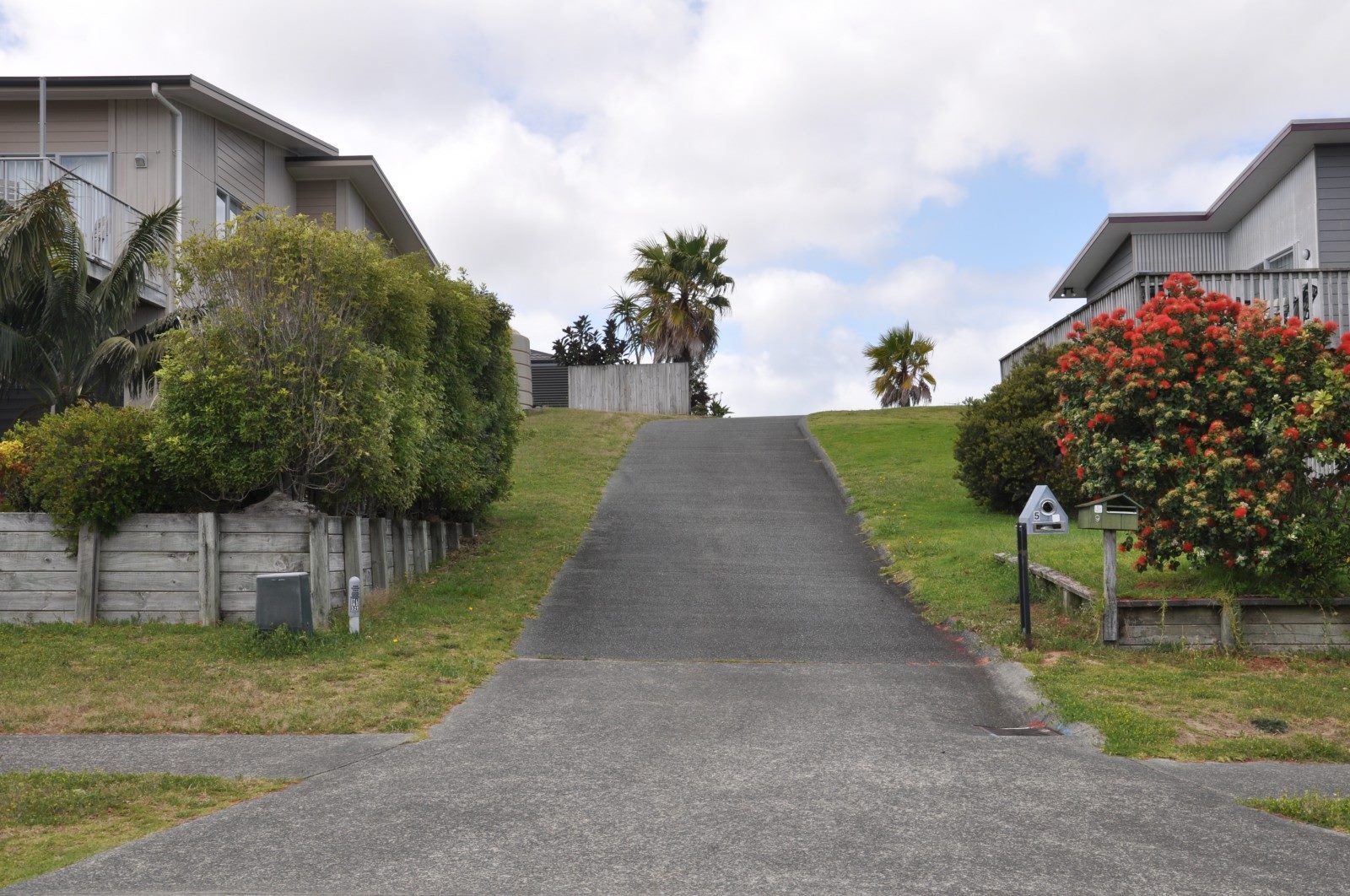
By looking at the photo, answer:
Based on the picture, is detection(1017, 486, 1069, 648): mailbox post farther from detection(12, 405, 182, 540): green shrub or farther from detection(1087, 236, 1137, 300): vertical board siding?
detection(1087, 236, 1137, 300): vertical board siding

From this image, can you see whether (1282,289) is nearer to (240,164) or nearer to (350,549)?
(350,549)

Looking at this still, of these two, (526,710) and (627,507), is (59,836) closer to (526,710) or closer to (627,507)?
(526,710)

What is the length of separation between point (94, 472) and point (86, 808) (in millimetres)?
5581

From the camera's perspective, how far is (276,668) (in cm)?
952

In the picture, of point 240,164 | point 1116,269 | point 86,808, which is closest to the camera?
point 86,808

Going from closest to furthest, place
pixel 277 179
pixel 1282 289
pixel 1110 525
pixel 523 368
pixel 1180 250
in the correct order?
pixel 1110 525 → pixel 1282 289 → pixel 277 179 → pixel 1180 250 → pixel 523 368

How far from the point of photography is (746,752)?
7246mm

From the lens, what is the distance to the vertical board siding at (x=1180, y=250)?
2380 centimetres

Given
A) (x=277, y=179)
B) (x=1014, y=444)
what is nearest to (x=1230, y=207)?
(x=1014, y=444)

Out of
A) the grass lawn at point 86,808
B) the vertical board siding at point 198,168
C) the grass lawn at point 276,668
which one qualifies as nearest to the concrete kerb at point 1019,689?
the grass lawn at point 276,668

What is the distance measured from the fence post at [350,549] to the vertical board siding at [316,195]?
13.3 m

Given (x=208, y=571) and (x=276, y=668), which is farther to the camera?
(x=208, y=571)

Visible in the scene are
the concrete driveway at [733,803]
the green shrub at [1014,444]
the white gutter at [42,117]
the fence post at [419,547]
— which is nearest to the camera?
the concrete driveway at [733,803]

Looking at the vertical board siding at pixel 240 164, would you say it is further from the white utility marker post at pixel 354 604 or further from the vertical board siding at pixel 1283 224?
the vertical board siding at pixel 1283 224
